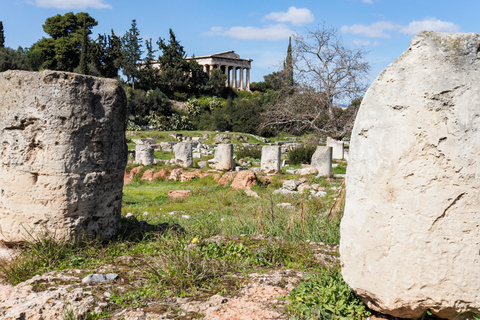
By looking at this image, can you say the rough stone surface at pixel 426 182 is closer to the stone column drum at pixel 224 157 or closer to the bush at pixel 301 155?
the stone column drum at pixel 224 157

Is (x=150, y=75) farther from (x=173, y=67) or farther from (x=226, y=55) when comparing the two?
(x=226, y=55)

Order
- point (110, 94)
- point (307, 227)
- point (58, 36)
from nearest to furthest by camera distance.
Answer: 1. point (110, 94)
2. point (307, 227)
3. point (58, 36)

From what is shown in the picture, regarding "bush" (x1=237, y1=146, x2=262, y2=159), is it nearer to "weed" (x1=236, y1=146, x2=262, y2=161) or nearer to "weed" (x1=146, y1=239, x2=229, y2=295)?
"weed" (x1=236, y1=146, x2=262, y2=161)

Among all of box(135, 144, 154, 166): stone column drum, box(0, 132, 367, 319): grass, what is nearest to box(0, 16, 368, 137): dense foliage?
box(135, 144, 154, 166): stone column drum

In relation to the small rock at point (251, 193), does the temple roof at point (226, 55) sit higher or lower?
higher

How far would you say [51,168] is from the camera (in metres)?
4.10

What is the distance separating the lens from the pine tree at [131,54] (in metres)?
→ 43.8

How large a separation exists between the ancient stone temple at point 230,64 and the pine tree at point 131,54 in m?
18.1

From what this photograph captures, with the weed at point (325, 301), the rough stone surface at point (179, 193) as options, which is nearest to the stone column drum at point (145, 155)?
the rough stone surface at point (179, 193)

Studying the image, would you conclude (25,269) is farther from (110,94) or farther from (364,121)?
(364,121)

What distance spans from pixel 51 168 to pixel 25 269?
3.29 feet

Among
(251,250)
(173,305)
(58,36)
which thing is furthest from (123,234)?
(58,36)

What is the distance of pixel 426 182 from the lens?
7.72 ft

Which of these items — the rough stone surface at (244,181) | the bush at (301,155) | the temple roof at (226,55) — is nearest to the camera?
the rough stone surface at (244,181)
